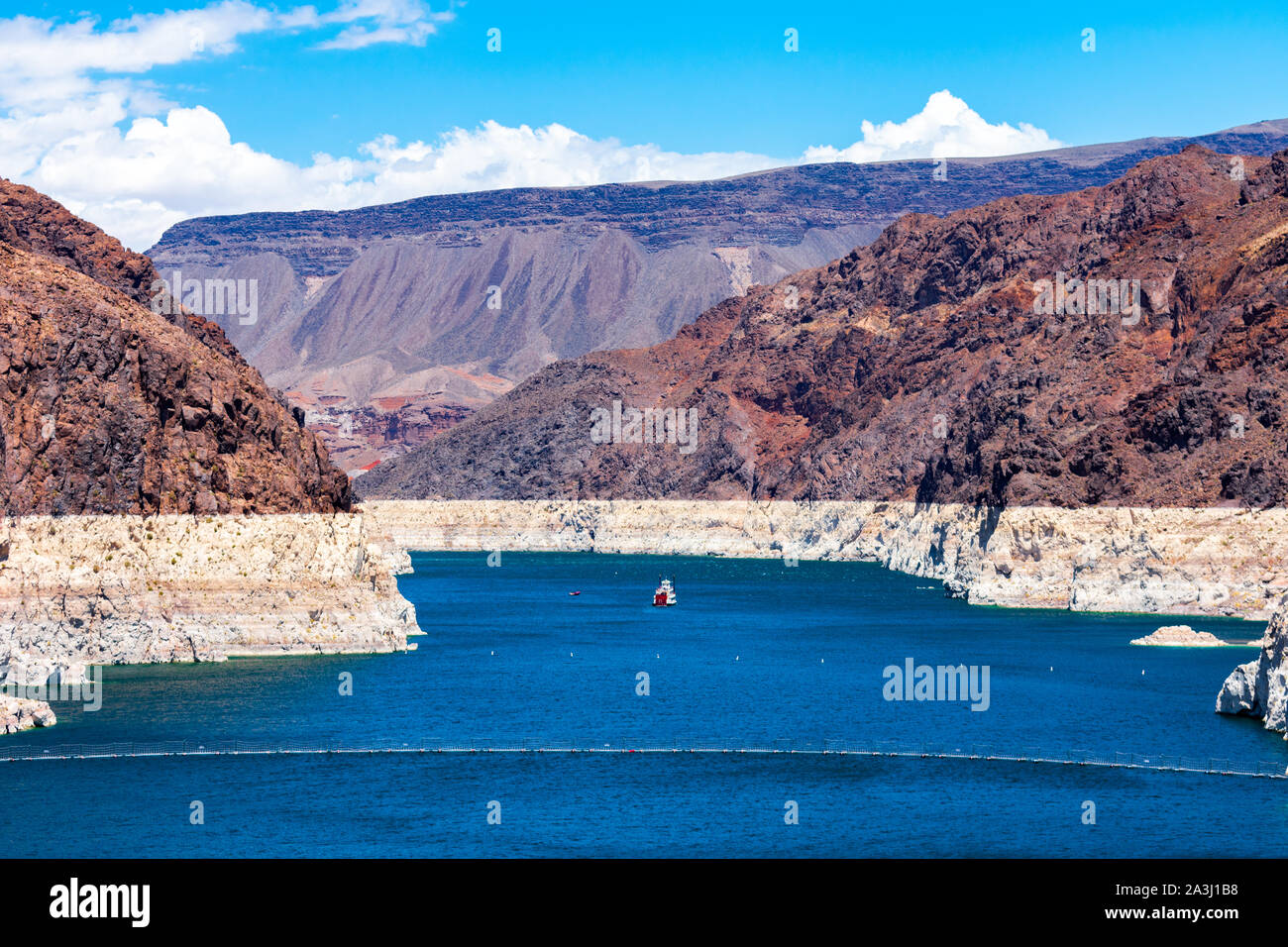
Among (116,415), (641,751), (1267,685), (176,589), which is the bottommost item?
(641,751)

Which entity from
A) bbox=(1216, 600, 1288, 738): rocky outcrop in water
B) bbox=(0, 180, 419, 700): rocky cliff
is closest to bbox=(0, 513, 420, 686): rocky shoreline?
bbox=(0, 180, 419, 700): rocky cliff

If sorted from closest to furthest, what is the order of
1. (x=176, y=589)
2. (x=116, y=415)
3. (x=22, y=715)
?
(x=22, y=715) → (x=176, y=589) → (x=116, y=415)

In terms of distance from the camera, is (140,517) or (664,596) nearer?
(140,517)

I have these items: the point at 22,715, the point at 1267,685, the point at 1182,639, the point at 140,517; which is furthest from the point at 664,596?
the point at 22,715

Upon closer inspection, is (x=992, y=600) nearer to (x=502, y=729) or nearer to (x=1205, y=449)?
(x=1205, y=449)

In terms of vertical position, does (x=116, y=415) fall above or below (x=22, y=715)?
above

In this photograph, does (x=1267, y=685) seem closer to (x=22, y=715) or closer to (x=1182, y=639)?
(x=1182, y=639)
